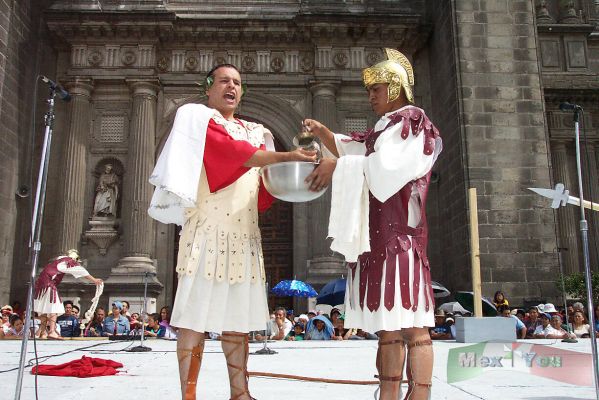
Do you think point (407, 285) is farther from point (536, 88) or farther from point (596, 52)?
point (596, 52)

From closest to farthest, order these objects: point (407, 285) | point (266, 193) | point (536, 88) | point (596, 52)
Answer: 1. point (407, 285)
2. point (266, 193)
3. point (536, 88)
4. point (596, 52)

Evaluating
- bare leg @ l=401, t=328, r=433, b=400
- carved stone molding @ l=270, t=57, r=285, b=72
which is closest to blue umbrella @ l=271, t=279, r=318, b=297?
carved stone molding @ l=270, t=57, r=285, b=72

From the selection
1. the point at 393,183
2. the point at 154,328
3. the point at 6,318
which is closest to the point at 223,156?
the point at 393,183

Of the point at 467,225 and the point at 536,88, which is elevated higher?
the point at 536,88

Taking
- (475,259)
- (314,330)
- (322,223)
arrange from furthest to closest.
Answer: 1. (322,223)
2. (314,330)
3. (475,259)

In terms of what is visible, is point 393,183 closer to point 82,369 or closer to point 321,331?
point 82,369

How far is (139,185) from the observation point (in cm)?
1684

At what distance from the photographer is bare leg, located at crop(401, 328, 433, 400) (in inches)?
134

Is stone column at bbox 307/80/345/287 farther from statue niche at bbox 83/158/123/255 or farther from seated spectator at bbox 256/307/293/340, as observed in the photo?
statue niche at bbox 83/158/123/255

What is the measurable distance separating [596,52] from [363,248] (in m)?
20.8

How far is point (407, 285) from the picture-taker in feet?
11.6

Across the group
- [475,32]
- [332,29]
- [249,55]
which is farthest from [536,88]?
[249,55]

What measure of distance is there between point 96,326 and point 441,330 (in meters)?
8.18

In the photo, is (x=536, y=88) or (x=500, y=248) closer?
(x=500, y=248)
